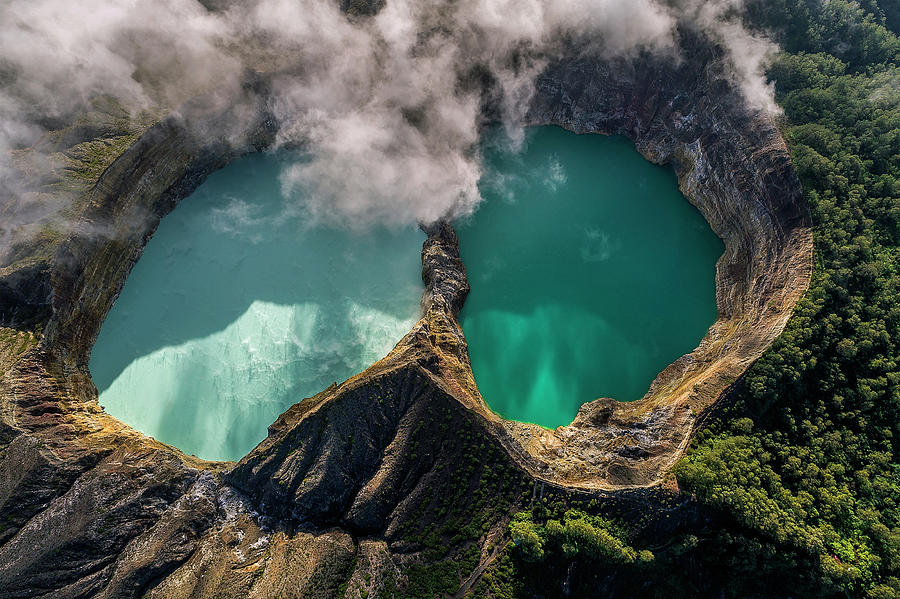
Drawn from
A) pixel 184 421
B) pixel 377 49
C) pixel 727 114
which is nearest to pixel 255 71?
pixel 377 49

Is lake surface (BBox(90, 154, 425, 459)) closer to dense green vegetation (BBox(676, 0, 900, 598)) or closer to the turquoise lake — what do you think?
the turquoise lake

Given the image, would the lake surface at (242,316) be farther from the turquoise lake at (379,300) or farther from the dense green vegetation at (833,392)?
the dense green vegetation at (833,392)

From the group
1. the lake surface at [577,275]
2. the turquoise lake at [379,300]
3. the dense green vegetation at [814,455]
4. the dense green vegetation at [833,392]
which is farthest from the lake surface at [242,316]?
the dense green vegetation at [833,392]

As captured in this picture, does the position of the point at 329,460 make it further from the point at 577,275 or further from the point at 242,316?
the point at 577,275

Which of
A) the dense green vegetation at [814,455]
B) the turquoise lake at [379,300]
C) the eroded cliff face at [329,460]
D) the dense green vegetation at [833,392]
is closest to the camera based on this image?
the eroded cliff face at [329,460]

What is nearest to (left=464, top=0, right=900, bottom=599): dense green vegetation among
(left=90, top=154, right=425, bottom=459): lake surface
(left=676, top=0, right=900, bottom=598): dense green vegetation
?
(left=676, top=0, right=900, bottom=598): dense green vegetation

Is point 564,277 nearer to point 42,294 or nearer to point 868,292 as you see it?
point 868,292

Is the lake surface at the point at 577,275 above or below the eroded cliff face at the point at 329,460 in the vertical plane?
above
